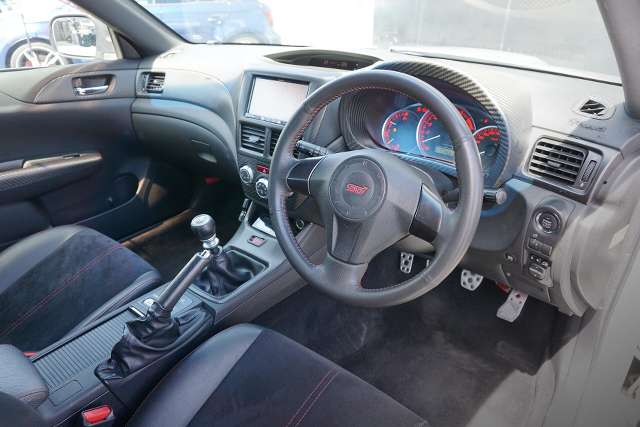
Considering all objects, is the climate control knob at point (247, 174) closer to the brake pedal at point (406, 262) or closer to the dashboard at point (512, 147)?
the dashboard at point (512, 147)

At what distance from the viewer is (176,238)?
→ 2.58 meters

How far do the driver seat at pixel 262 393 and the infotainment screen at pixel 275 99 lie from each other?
872 mm

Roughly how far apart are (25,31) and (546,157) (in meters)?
2.40

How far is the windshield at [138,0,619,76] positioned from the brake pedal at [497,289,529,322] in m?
0.84

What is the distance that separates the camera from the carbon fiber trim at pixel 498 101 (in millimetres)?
1142

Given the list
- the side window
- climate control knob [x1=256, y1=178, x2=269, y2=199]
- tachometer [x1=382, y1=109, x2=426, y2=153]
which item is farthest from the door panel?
tachometer [x1=382, y1=109, x2=426, y2=153]

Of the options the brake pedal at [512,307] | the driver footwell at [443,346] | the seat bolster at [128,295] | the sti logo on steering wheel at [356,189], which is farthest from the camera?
the brake pedal at [512,307]

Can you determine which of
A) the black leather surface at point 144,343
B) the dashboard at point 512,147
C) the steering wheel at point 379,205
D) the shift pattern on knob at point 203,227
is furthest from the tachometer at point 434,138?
the black leather surface at point 144,343

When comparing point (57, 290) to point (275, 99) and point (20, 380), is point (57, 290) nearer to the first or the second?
point (20, 380)

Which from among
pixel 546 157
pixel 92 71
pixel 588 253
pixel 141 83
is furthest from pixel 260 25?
pixel 588 253

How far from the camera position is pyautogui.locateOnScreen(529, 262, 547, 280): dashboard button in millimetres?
1268

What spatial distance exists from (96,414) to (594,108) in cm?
148

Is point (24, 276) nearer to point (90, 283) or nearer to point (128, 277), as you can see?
point (90, 283)

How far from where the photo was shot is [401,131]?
1.50m
